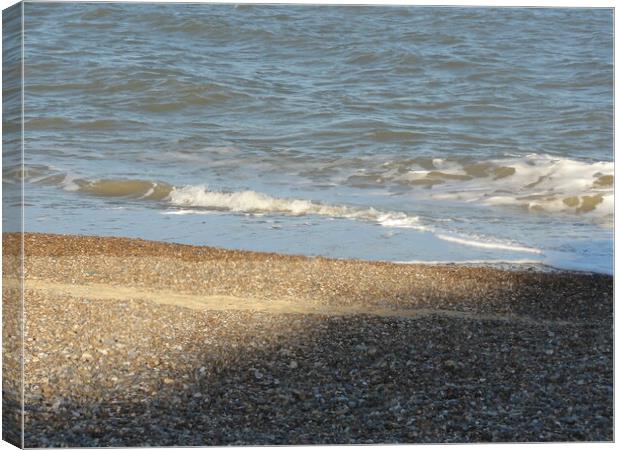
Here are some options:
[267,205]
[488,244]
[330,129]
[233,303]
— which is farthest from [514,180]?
[233,303]

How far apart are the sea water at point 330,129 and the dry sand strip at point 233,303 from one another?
1.28 ft

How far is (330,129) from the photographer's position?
5.11 meters

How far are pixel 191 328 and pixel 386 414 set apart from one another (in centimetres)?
88

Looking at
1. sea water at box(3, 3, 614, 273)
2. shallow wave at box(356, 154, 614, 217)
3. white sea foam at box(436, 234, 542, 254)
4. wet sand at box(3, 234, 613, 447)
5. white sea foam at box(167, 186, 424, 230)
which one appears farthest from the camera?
white sea foam at box(167, 186, 424, 230)

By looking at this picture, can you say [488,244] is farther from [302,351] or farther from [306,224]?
[302,351]

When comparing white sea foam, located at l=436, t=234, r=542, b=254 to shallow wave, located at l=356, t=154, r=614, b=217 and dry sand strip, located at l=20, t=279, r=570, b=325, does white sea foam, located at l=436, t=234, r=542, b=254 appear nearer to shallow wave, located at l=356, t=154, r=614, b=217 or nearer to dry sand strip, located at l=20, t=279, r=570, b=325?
shallow wave, located at l=356, t=154, r=614, b=217

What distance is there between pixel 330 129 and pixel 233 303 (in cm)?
107

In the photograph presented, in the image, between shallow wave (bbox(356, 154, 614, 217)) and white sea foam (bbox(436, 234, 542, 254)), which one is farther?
white sea foam (bbox(436, 234, 542, 254))

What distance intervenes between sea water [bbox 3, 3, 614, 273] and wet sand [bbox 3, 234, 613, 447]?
0.26 m

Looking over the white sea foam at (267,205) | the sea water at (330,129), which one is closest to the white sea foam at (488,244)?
the sea water at (330,129)

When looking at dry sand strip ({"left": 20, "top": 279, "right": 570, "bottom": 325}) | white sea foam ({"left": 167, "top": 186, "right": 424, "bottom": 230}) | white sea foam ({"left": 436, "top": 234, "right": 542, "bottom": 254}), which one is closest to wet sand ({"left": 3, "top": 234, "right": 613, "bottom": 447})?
dry sand strip ({"left": 20, "top": 279, "right": 570, "bottom": 325})

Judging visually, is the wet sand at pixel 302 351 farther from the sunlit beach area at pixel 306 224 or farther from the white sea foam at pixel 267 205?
the white sea foam at pixel 267 205

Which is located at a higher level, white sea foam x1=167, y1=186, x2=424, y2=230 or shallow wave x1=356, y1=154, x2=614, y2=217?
shallow wave x1=356, y1=154, x2=614, y2=217

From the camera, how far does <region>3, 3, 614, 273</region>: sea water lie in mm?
4578
